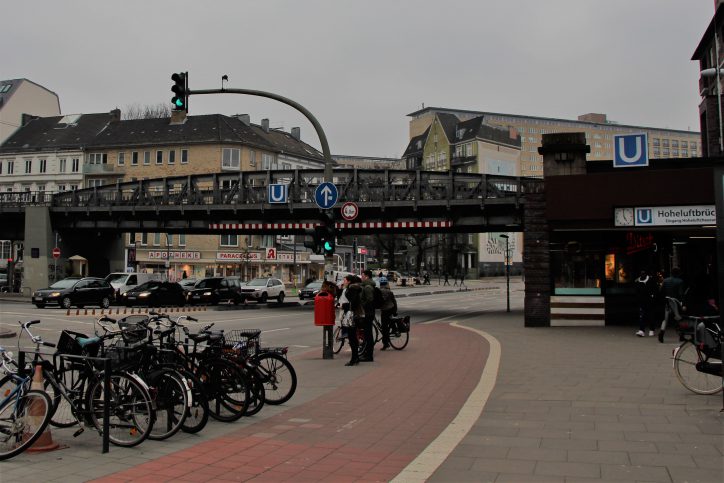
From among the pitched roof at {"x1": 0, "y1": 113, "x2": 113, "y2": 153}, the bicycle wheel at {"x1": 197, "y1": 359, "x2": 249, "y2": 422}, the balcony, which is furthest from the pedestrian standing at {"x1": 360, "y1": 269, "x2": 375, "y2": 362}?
the pitched roof at {"x1": 0, "y1": 113, "x2": 113, "y2": 153}

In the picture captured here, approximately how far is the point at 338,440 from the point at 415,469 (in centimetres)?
133

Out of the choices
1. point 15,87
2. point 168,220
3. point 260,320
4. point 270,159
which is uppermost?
point 15,87

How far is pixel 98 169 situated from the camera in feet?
238

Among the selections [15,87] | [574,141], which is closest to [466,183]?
[574,141]

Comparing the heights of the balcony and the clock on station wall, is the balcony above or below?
above

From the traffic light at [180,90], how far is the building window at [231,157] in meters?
55.0

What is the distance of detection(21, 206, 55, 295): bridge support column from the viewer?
4078 centimetres

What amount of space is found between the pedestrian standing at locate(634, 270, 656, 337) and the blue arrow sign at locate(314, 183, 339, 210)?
313 inches

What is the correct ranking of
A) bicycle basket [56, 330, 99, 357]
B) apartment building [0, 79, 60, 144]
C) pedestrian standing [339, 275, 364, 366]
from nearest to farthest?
bicycle basket [56, 330, 99, 357] < pedestrian standing [339, 275, 364, 366] < apartment building [0, 79, 60, 144]

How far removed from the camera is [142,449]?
635 centimetres

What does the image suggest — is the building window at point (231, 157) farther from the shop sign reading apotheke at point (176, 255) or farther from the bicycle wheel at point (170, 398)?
the bicycle wheel at point (170, 398)

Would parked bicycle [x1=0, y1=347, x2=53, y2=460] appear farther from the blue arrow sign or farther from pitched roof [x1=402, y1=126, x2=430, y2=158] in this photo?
pitched roof [x1=402, y1=126, x2=430, y2=158]

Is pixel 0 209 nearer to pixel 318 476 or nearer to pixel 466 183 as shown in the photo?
pixel 466 183

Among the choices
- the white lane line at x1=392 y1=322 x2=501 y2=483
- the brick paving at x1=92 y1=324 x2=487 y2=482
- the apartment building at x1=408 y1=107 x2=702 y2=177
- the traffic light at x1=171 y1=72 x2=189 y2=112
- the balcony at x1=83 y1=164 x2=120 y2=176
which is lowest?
the brick paving at x1=92 y1=324 x2=487 y2=482
